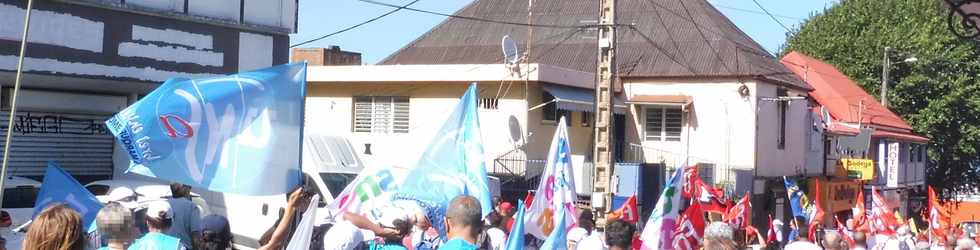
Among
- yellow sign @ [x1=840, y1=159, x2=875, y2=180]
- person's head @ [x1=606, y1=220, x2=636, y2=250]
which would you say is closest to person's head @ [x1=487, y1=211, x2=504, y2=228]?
person's head @ [x1=606, y1=220, x2=636, y2=250]

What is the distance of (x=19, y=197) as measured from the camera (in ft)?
45.9

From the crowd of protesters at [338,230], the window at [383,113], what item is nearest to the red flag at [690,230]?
the crowd of protesters at [338,230]

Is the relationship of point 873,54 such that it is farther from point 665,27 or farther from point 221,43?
point 221,43

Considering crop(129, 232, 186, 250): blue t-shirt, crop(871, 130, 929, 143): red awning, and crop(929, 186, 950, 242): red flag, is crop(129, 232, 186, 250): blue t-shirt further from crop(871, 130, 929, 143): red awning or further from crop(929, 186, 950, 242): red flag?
crop(871, 130, 929, 143): red awning

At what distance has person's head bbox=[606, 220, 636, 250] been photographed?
7.36 meters

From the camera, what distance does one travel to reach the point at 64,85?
16.6m

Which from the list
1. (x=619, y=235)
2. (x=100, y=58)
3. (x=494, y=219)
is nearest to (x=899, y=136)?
(x=100, y=58)

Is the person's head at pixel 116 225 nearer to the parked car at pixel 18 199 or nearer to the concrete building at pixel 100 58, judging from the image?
the parked car at pixel 18 199

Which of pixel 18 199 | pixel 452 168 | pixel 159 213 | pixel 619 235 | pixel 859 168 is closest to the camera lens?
pixel 159 213

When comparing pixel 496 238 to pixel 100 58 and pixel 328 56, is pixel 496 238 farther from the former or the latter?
pixel 328 56

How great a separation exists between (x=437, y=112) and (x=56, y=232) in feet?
67.2

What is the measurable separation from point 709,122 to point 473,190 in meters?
19.8

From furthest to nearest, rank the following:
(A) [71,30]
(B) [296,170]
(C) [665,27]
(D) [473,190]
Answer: (C) [665,27] < (A) [71,30] < (D) [473,190] < (B) [296,170]

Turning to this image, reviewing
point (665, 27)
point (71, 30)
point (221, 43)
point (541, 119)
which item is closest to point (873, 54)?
point (665, 27)
